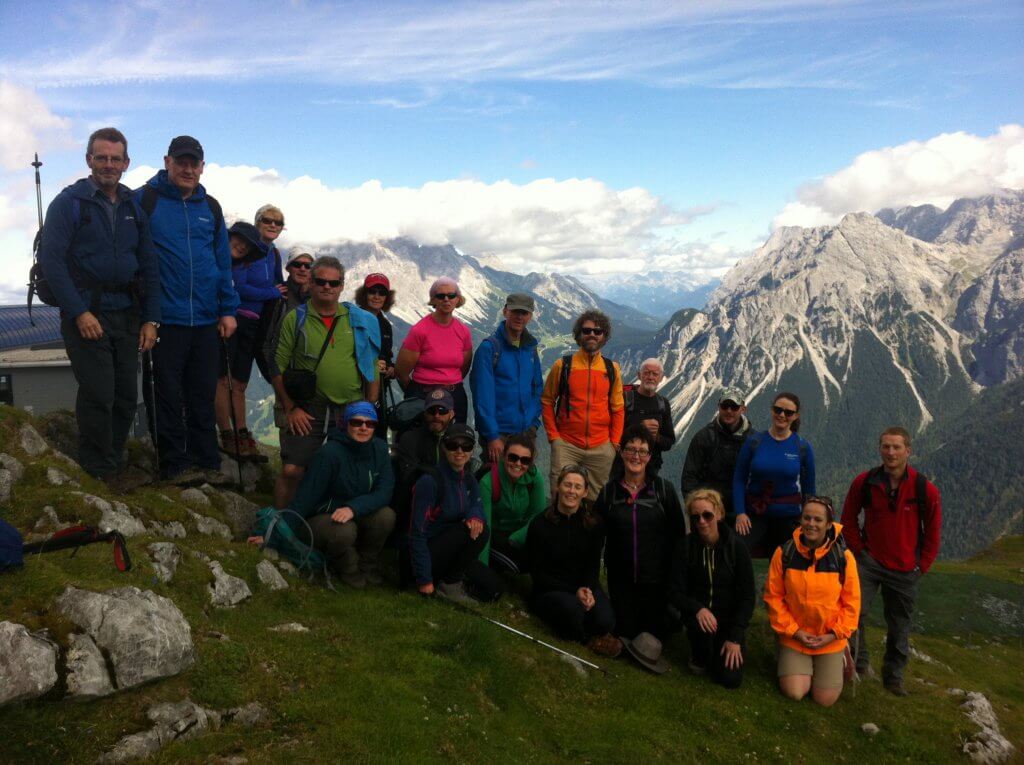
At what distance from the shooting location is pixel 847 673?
12.1 meters

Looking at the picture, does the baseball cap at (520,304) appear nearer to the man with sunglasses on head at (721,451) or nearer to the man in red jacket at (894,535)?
the man with sunglasses on head at (721,451)

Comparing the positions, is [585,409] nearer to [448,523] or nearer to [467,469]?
[467,469]

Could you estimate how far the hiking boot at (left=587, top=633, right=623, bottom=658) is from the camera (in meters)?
11.8

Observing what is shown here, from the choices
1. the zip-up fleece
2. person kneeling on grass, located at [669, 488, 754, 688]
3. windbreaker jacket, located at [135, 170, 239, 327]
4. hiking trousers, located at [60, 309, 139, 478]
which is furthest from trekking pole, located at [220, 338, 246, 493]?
person kneeling on grass, located at [669, 488, 754, 688]

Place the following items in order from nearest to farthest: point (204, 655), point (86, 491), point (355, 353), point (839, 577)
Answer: point (204, 655)
point (86, 491)
point (839, 577)
point (355, 353)

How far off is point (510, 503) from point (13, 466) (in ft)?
28.5

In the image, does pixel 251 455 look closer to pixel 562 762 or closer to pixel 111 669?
pixel 111 669

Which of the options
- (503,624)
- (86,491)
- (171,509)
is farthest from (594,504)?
(86,491)

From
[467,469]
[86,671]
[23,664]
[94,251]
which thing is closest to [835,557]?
[467,469]

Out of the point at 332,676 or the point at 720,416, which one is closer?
the point at 332,676

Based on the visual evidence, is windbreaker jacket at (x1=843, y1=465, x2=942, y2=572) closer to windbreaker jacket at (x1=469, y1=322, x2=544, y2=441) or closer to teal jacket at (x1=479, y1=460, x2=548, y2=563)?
teal jacket at (x1=479, y1=460, x2=548, y2=563)

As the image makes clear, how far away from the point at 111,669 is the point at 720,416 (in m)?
12.3

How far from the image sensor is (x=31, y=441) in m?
11.6

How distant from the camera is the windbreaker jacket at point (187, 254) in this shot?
11.9 meters
